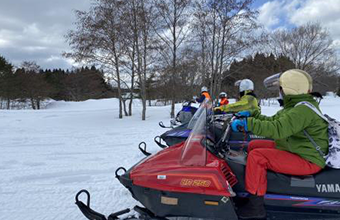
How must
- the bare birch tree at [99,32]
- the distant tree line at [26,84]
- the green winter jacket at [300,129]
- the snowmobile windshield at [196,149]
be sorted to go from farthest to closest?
the distant tree line at [26,84] → the bare birch tree at [99,32] → the snowmobile windshield at [196,149] → the green winter jacket at [300,129]

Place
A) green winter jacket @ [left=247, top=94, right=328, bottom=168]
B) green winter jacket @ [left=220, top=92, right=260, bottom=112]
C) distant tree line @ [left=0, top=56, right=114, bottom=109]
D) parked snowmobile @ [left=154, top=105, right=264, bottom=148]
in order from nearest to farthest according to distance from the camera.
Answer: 1. green winter jacket @ [left=247, top=94, right=328, bottom=168]
2. parked snowmobile @ [left=154, top=105, right=264, bottom=148]
3. green winter jacket @ [left=220, top=92, right=260, bottom=112]
4. distant tree line @ [left=0, top=56, right=114, bottom=109]

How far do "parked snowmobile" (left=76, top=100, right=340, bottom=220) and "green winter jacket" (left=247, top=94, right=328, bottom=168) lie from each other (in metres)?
0.21

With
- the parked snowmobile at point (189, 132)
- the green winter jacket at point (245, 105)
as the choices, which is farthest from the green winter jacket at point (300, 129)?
the green winter jacket at point (245, 105)

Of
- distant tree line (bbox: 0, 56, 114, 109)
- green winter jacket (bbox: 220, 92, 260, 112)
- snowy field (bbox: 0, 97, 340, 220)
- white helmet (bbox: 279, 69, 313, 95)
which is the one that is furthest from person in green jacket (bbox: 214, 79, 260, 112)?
distant tree line (bbox: 0, 56, 114, 109)

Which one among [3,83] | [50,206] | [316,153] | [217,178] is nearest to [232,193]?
[217,178]

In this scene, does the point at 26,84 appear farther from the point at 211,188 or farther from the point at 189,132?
the point at 211,188

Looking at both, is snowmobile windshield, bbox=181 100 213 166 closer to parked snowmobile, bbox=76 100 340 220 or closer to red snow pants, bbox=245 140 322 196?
parked snowmobile, bbox=76 100 340 220

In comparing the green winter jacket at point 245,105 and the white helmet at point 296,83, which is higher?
the white helmet at point 296,83

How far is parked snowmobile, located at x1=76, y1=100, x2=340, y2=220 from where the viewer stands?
2.03 metres

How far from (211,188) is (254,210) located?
46cm

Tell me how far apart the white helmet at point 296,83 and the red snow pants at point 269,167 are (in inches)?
22.6

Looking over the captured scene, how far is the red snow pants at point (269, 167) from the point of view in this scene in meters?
2.03

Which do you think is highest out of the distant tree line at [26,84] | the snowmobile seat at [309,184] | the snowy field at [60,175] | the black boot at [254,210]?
the distant tree line at [26,84]

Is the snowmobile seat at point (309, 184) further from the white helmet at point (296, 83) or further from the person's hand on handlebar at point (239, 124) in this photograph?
the white helmet at point (296, 83)
